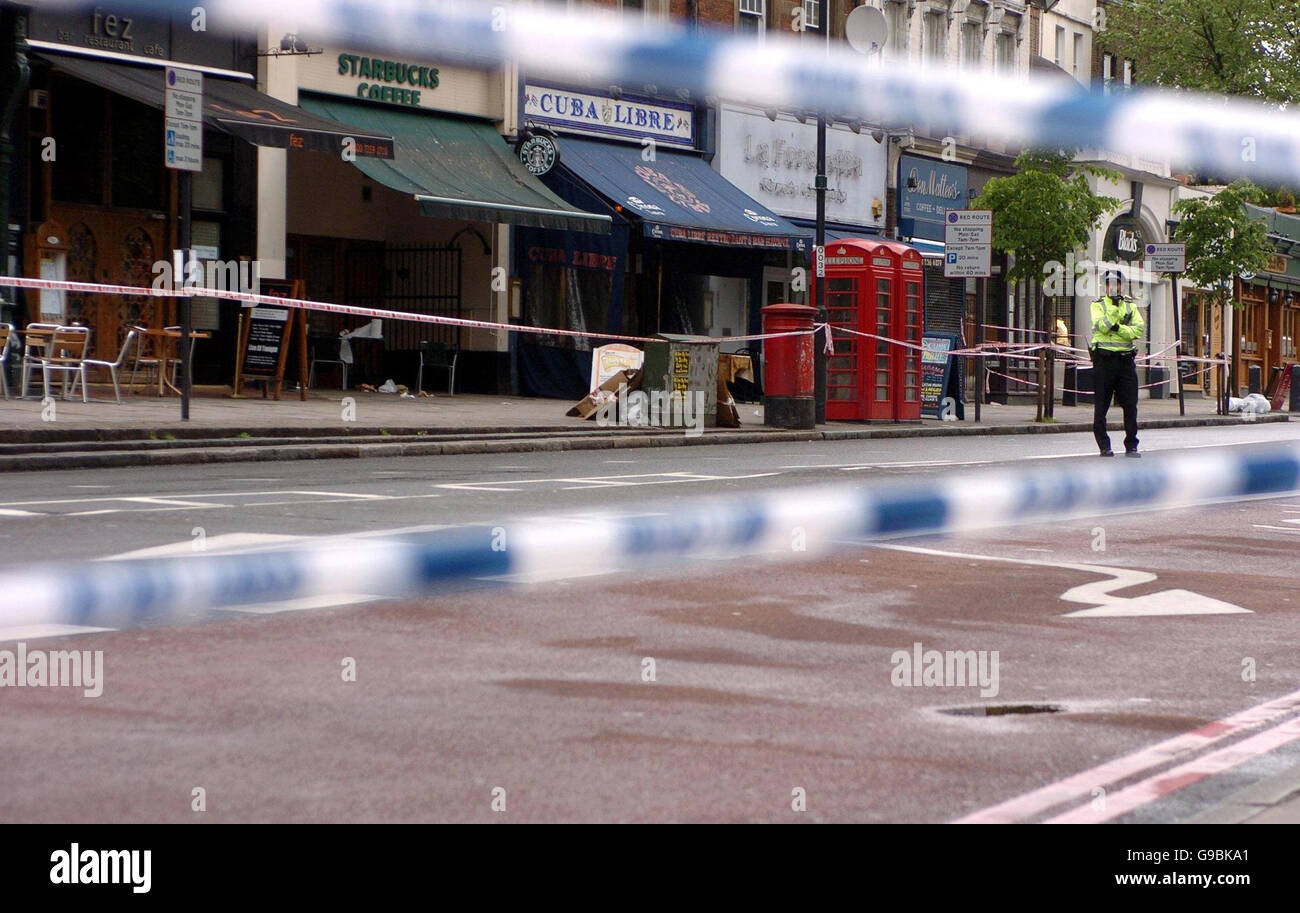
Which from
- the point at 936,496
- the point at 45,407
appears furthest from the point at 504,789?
the point at 45,407

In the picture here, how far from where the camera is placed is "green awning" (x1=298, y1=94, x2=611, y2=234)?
25594 millimetres

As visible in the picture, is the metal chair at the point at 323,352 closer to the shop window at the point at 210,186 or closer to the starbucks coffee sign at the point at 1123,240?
the shop window at the point at 210,186

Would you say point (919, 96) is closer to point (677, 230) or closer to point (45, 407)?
point (45, 407)

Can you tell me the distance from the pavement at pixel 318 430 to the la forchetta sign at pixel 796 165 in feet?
23.6

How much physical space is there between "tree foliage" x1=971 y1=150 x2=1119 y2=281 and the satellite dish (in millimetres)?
9877

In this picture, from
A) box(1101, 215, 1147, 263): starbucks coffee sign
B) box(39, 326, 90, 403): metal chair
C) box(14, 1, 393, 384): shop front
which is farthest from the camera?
box(1101, 215, 1147, 263): starbucks coffee sign

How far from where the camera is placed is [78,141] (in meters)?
23.8

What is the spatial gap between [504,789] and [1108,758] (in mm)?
1817

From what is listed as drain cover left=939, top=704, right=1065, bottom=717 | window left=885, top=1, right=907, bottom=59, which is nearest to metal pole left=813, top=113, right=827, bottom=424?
window left=885, top=1, right=907, bottom=59

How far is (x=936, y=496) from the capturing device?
577 inches

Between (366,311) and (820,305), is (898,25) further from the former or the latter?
(366,311)

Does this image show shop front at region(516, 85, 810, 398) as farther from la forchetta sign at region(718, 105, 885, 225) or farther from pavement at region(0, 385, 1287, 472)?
pavement at region(0, 385, 1287, 472)

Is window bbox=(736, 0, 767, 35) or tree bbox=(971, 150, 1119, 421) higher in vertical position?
window bbox=(736, 0, 767, 35)

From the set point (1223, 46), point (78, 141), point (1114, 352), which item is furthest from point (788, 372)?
point (1223, 46)
